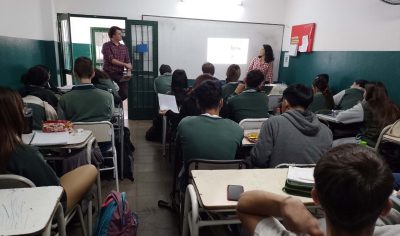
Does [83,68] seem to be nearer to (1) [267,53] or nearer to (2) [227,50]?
(1) [267,53]

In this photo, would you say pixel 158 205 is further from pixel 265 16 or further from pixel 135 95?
pixel 265 16

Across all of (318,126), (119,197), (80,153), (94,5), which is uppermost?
(94,5)

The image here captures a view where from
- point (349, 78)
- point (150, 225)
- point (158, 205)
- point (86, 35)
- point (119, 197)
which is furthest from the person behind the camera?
point (86, 35)

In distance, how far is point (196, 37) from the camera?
219 inches

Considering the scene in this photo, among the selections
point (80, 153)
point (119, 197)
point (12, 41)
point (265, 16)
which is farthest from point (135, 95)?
point (119, 197)

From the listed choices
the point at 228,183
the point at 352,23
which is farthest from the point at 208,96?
the point at 352,23

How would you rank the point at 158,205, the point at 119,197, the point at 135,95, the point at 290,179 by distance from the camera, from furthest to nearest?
the point at 135,95, the point at 158,205, the point at 119,197, the point at 290,179

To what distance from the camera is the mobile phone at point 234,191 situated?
1175 mm

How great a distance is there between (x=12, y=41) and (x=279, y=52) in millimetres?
4832

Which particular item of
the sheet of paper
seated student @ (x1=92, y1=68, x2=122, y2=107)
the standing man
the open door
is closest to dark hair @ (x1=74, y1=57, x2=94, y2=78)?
seated student @ (x1=92, y1=68, x2=122, y2=107)

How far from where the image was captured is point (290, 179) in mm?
1251

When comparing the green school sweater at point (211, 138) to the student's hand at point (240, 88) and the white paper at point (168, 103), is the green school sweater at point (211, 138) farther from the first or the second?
the student's hand at point (240, 88)

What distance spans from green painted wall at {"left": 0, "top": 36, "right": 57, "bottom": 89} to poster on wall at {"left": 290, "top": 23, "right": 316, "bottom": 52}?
448 centimetres

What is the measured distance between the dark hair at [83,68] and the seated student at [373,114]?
8.27 feet
